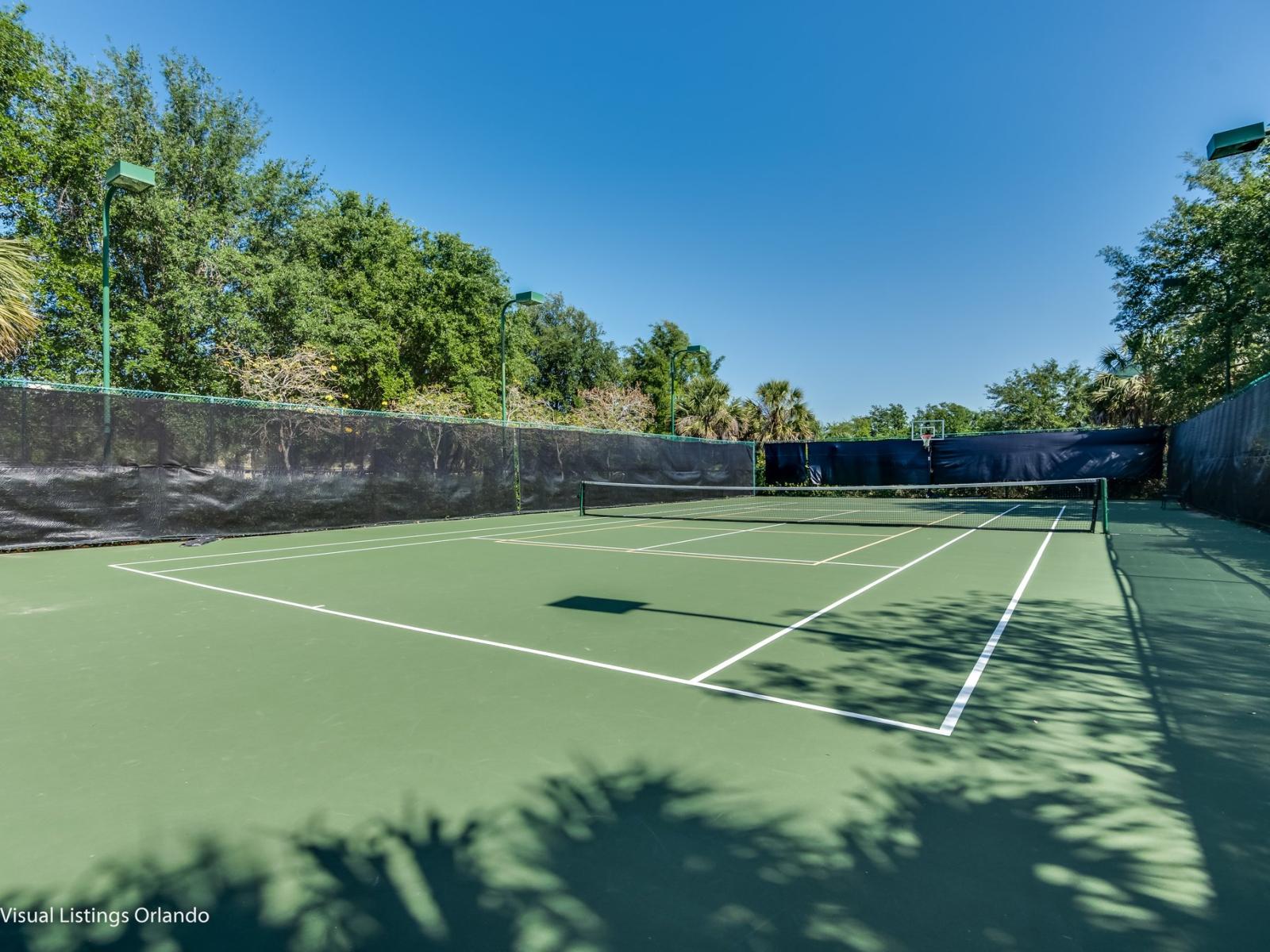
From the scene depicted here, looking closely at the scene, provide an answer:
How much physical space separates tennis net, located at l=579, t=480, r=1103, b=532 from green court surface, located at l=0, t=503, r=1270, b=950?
25.6 feet

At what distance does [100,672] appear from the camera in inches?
166

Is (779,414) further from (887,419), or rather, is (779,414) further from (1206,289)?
(887,419)

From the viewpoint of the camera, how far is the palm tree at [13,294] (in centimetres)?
1102

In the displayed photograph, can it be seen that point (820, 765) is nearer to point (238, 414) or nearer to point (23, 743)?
point (23, 743)

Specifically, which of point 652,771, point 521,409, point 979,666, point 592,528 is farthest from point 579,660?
point 521,409

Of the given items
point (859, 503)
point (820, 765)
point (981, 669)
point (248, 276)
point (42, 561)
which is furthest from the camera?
point (248, 276)

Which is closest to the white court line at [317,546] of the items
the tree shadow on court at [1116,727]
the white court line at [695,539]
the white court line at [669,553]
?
the white court line at [669,553]

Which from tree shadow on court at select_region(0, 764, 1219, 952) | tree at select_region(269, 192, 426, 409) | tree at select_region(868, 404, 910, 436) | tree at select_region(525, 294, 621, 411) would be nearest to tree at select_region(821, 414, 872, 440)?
tree at select_region(868, 404, 910, 436)

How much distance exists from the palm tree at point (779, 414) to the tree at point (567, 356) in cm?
1800

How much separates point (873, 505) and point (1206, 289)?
12380 mm

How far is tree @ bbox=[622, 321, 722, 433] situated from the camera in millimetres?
52188

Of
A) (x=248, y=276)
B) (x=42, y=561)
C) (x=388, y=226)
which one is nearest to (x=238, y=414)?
(x=42, y=561)

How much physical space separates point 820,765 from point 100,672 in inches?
179

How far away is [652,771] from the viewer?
110 inches
